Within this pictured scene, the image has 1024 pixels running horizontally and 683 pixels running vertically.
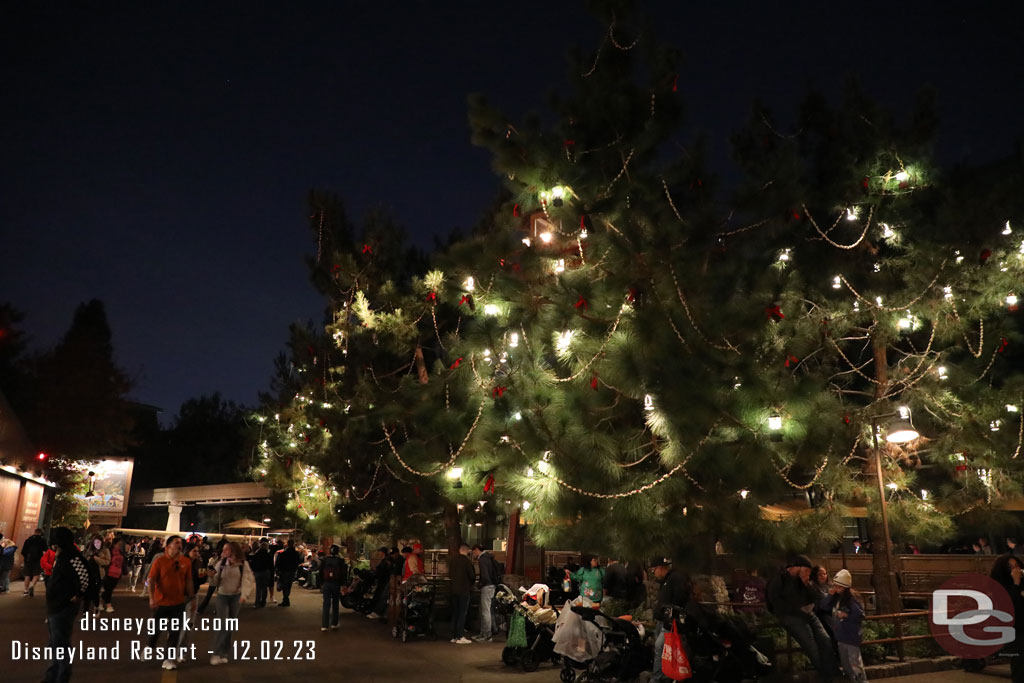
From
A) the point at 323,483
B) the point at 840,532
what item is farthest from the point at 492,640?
the point at 323,483

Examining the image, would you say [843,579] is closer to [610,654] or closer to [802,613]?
[802,613]

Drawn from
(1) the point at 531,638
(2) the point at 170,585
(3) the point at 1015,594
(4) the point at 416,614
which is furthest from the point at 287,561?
(3) the point at 1015,594

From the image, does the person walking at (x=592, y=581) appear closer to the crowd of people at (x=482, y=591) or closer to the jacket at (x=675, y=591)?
the crowd of people at (x=482, y=591)

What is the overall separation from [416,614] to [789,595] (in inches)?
266

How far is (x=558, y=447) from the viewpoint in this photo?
31.0 ft

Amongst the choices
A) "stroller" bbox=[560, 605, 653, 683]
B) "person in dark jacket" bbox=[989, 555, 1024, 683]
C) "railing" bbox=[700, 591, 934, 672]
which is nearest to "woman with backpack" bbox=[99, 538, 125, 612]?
"stroller" bbox=[560, 605, 653, 683]

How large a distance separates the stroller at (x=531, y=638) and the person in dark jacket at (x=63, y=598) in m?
5.29

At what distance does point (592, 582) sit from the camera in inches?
482

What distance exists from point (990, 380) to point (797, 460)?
5.73m

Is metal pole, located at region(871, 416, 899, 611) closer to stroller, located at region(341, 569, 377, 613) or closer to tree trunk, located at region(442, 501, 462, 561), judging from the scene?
tree trunk, located at region(442, 501, 462, 561)

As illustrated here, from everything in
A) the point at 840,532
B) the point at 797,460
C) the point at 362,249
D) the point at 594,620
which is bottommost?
the point at 594,620

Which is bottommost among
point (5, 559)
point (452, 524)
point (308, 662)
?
point (308, 662)

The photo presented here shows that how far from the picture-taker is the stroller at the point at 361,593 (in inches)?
687

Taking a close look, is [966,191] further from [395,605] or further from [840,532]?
[395,605]
